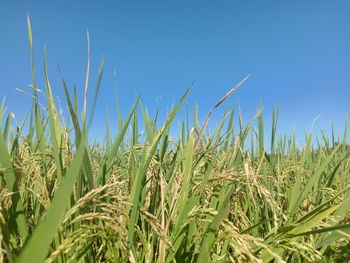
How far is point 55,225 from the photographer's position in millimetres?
504

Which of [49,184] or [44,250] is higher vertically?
[49,184]

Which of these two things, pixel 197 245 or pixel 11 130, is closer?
pixel 197 245

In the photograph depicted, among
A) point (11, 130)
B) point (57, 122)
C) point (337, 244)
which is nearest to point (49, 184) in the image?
point (57, 122)

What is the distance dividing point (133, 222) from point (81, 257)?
0.48 ft

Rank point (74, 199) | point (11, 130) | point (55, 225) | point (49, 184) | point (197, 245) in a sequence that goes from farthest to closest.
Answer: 1. point (11, 130)
2. point (49, 184)
3. point (197, 245)
4. point (74, 199)
5. point (55, 225)

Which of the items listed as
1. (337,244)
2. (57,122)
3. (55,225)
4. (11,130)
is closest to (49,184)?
(57,122)

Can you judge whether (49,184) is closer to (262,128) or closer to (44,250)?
(44,250)

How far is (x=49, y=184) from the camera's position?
1.09m

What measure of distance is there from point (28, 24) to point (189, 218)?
0.65m

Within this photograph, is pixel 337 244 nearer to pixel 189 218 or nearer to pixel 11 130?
pixel 189 218

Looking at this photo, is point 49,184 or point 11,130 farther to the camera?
point 11,130

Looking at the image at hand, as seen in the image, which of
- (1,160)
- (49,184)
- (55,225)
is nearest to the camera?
(55,225)

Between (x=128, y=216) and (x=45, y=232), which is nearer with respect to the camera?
(x=45, y=232)

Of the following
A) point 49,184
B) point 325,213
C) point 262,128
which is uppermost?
point 262,128
